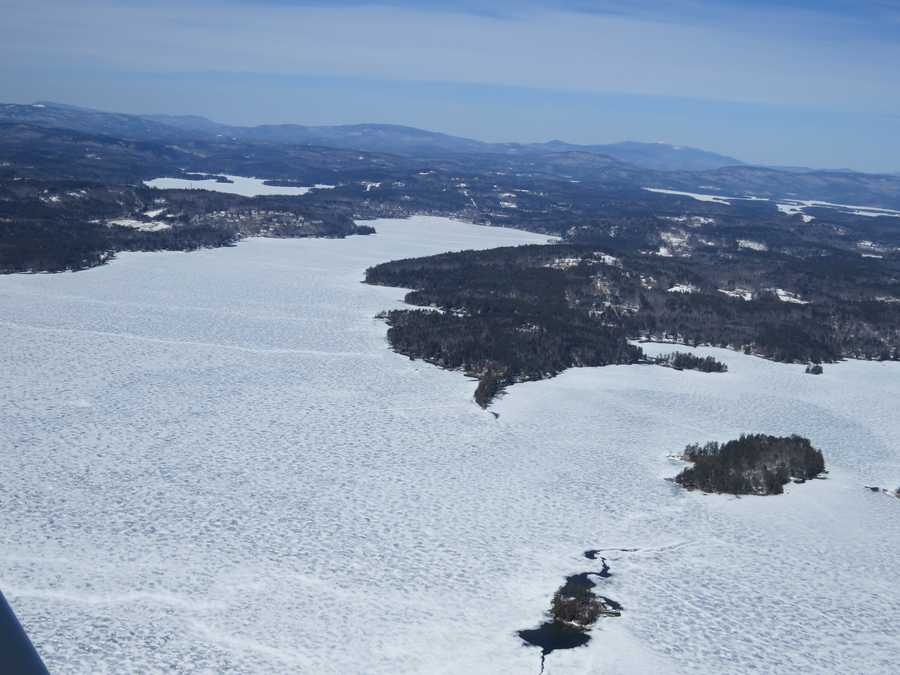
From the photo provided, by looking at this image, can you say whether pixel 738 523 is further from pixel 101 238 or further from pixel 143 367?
pixel 101 238

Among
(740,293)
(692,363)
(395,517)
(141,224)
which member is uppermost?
(141,224)

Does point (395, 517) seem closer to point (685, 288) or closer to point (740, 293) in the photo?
point (685, 288)

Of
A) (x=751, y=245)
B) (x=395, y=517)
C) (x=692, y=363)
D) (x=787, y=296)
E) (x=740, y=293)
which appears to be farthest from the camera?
(x=751, y=245)

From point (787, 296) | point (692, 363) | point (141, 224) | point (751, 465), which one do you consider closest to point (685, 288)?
point (787, 296)

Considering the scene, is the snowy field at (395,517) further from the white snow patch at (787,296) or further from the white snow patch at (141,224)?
the white snow patch at (141,224)

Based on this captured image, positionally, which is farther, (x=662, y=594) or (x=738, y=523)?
(x=738, y=523)

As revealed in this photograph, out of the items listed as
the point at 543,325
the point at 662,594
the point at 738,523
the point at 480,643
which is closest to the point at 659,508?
the point at 738,523

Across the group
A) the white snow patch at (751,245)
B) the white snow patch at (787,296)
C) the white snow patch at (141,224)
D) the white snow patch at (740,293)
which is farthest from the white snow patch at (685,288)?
the white snow patch at (141,224)

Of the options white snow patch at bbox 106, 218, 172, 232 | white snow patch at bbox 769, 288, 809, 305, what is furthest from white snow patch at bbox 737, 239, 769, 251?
white snow patch at bbox 106, 218, 172, 232
